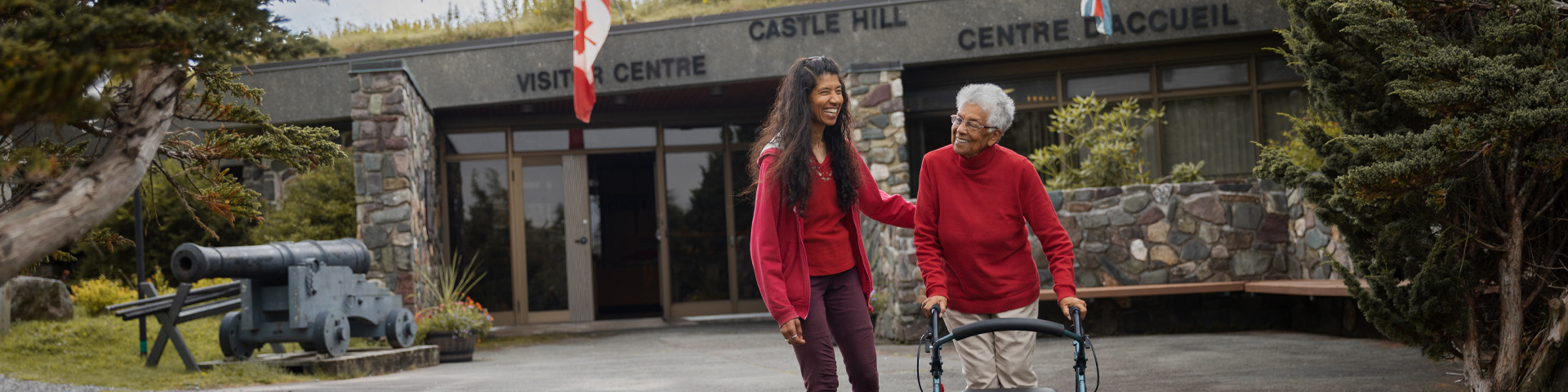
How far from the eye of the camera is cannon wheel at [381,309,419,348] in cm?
951

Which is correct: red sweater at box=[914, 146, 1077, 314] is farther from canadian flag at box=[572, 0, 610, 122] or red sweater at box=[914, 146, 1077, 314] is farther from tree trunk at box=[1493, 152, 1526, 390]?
canadian flag at box=[572, 0, 610, 122]

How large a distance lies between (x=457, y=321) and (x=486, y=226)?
419 cm

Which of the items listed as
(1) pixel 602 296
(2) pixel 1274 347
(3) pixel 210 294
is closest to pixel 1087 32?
(2) pixel 1274 347

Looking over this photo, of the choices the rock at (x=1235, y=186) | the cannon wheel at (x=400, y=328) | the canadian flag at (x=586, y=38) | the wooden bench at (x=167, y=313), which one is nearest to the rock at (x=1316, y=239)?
the rock at (x=1235, y=186)

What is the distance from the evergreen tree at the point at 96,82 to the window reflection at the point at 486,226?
1064 cm

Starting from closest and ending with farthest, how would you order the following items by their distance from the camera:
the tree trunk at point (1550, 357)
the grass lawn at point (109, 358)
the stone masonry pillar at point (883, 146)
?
the tree trunk at point (1550, 357)
the grass lawn at point (109, 358)
the stone masonry pillar at point (883, 146)

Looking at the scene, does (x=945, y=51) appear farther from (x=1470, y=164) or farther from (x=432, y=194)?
(x=1470, y=164)

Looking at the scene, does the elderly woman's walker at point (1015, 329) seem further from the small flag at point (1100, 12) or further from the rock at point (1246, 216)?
the small flag at point (1100, 12)

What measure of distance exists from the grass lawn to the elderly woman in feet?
19.4

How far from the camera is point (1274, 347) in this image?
8.44m

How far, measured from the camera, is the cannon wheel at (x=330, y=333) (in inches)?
336

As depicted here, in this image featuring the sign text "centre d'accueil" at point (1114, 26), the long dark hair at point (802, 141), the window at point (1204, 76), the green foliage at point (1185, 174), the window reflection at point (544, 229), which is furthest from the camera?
the window reflection at point (544, 229)

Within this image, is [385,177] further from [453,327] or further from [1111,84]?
[1111,84]

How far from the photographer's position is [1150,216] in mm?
10094
